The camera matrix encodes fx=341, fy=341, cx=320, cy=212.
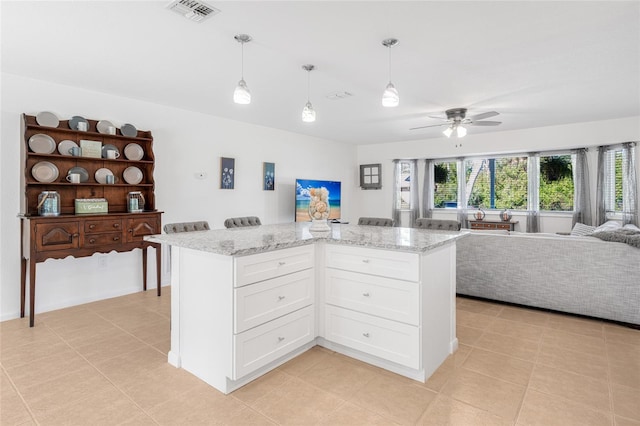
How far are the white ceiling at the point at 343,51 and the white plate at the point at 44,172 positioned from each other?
34.7 inches

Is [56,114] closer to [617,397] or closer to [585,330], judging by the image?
[617,397]

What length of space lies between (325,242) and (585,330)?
2555 mm

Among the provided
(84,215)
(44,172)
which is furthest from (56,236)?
(44,172)

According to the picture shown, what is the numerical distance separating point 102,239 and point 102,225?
5.7 inches

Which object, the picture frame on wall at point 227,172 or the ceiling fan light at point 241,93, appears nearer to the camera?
the ceiling fan light at point 241,93

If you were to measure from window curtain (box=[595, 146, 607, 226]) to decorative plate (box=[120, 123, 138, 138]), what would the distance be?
23.0ft

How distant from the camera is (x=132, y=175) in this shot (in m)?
4.12

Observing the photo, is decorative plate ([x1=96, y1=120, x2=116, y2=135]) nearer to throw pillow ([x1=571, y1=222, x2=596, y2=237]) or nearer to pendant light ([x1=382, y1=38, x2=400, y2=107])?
Result: pendant light ([x1=382, y1=38, x2=400, y2=107])

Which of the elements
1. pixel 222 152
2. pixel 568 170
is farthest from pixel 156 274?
pixel 568 170

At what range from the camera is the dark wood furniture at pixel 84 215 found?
126 inches

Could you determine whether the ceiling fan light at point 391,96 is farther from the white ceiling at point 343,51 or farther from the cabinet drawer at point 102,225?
the cabinet drawer at point 102,225

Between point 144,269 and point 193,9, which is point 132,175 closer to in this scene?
point 144,269

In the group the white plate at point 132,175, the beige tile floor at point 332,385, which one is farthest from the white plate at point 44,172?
the beige tile floor at point 332,385

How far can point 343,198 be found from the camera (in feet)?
25.5
